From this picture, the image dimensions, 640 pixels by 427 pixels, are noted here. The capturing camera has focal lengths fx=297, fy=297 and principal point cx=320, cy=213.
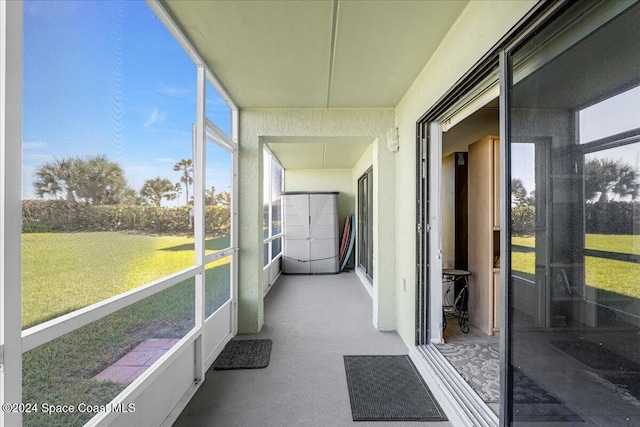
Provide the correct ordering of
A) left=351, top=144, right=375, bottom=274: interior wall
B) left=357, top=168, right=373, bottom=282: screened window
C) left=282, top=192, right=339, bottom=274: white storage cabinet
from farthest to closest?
left=282, top=192, right=339, bottom=274: white storage cabinet → left=357, top=168, right=373, bottom=282: screened window → left=351, top=144, right=375, bottom=274: interior wall

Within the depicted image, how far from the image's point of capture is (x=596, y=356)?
962 mm

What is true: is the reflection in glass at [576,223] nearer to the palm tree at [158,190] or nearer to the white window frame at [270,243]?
the palm tree at [158,190]

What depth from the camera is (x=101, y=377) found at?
1324 millimetres

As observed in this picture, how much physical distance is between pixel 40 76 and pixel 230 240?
7.69 feet

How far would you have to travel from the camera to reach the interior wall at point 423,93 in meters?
1.49

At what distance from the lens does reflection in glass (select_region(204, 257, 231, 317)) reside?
8.56 feet

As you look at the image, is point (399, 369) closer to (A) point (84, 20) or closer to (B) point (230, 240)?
(B) point (230, 240)

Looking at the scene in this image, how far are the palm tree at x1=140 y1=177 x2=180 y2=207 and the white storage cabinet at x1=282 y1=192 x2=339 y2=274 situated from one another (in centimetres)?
473

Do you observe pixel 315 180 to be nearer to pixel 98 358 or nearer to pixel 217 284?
pixel 217 284

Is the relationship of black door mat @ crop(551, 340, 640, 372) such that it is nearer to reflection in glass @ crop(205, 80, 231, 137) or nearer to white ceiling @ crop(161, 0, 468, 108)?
white ceiling @ crop(161, 0, 468, 108)

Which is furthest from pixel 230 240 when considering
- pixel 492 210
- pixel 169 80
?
pixel 492 210

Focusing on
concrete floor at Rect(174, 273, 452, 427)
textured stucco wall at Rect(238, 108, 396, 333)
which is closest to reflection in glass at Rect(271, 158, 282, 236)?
concrete floor at Rect(174, 273, 452, 427)

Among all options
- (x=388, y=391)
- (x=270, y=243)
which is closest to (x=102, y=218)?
(x=388, y=391)

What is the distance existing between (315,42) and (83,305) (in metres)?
2.03
